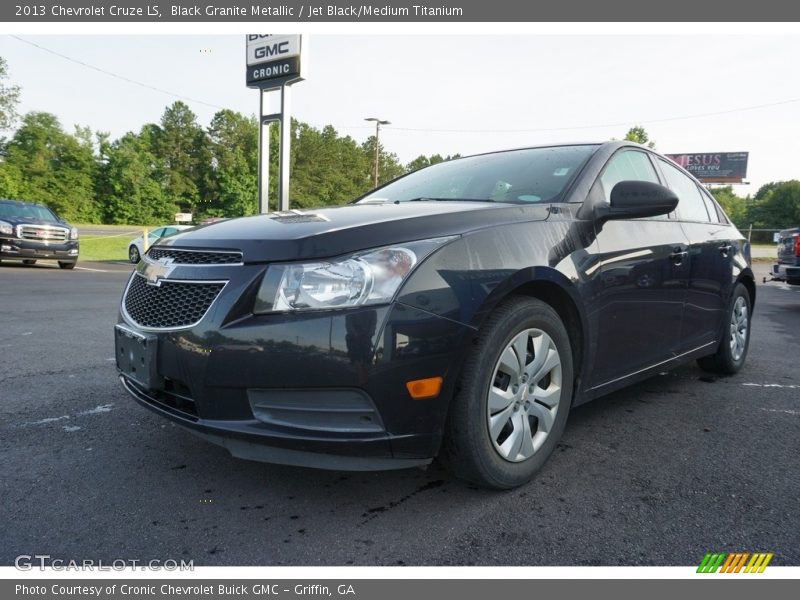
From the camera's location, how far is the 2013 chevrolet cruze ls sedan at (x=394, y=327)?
1913mm

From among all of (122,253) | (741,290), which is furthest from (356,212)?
(122,253)

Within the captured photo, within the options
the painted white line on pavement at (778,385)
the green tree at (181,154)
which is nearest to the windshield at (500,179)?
the painted white line on pavement at (778,385)

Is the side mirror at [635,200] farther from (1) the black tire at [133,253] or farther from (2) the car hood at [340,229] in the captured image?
(1) the black tire at [133,253]

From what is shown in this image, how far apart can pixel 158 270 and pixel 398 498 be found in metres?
1.31

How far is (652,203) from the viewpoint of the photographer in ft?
8.95

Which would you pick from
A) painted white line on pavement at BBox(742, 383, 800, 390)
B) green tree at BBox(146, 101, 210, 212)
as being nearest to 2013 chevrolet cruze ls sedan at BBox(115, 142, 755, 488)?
painted white line on pavement at BBox(742, 383, 800, 390)

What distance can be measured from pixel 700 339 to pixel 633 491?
1822 millimetres

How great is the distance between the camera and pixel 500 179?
3127 mm

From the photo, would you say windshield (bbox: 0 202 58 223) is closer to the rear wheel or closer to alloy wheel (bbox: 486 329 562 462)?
the rear wheel

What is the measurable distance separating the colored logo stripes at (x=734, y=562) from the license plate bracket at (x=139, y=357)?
1955 millimetres

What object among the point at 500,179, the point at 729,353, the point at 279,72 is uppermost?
the point at 279,72

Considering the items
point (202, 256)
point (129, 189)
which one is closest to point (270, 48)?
point (202, 256)

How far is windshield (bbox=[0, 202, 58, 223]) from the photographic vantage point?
13.8 meters

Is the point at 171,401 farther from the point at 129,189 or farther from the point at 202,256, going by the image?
the point at 129,189
